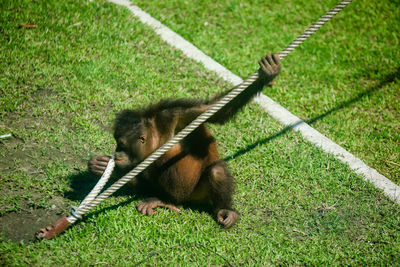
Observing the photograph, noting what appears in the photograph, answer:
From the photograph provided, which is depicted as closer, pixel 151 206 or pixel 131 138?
pixel 131 138

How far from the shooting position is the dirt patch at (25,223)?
3.40 metres

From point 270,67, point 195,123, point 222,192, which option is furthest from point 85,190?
point 270,67

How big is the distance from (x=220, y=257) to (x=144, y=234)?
0.77 metres

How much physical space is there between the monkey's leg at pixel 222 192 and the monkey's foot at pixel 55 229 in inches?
Result: 56.3

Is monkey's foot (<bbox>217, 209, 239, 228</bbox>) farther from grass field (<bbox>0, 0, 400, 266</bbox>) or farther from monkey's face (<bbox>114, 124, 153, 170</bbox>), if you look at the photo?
monkey's face (<bbox>114, 124, 153, 170</bbox>)

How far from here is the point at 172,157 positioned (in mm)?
3812

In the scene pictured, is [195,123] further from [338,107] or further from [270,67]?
[338,107]

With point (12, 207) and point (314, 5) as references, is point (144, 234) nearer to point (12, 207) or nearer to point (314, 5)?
point (12, 207)

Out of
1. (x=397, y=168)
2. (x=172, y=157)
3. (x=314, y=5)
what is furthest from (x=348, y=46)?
(x=172, y=157)

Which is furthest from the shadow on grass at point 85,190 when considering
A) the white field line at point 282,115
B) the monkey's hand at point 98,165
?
the white field line at point 282,115

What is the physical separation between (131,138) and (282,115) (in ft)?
8.41

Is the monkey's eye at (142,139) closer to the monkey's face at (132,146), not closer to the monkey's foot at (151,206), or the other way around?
the monkey's face at (132,146)

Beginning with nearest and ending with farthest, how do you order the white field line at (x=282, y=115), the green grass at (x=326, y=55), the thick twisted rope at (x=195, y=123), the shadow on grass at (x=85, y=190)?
the thick twisted rope at (x=195, y=123) < the shadow on grass at (x=85, y=190) < the white field line at (x=282, y=115) < the green grass at (x=326, y=55)

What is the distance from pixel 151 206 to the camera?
388cm
